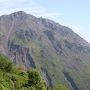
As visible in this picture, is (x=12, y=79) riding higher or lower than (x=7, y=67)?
lower

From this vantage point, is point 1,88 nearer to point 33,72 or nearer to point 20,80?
point 20,80

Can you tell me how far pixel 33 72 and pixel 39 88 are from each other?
564 inches

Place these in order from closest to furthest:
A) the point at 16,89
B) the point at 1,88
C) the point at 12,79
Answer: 1. the point at 1,88
2. the point at 16,89
3. the point at 12,79

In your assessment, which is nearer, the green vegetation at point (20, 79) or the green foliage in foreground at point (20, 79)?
the green vegetation at point (20, 79)

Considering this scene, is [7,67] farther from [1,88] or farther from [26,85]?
[1,88]

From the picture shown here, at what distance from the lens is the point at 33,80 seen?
130875 millimetres

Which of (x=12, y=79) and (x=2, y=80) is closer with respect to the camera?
(x=2, y=80)

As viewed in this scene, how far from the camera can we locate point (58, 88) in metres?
141

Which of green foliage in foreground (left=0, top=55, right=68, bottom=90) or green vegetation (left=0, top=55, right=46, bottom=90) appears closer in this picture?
green vegetation (left=0, top=55, right=46, bottom=90)

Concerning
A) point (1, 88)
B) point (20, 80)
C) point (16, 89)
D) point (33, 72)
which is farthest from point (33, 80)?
point (1, 88)

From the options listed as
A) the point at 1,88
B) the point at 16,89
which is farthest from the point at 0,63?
the point at 1,88

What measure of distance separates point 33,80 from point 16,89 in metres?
28.0

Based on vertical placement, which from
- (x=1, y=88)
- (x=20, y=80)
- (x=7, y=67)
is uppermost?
(x=7, y=67)

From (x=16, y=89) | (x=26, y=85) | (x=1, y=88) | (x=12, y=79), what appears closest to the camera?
(x=1, y=88)
